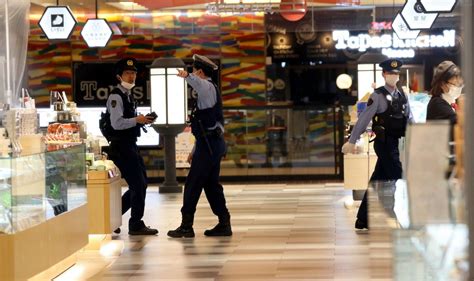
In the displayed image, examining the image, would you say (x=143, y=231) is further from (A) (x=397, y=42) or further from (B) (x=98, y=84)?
(A) (x=397, y=42)

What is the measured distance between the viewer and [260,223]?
12.3m

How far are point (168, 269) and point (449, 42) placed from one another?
39.5 feet

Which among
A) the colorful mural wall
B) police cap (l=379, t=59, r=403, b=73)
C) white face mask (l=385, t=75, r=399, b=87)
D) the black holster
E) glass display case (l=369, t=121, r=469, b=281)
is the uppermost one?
the colorful mural wall

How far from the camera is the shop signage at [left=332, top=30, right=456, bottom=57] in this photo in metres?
19.5

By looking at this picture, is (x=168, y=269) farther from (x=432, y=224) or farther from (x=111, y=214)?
(x=432, y=224)

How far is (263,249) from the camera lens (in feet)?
33.0

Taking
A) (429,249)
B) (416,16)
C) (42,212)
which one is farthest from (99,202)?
(416,16)

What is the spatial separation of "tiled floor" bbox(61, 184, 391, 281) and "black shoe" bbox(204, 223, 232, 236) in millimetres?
86

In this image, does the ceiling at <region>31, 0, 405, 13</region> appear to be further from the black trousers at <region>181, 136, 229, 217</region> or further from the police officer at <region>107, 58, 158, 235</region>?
the black trousers at <region>181, 136, 229, 217</region>

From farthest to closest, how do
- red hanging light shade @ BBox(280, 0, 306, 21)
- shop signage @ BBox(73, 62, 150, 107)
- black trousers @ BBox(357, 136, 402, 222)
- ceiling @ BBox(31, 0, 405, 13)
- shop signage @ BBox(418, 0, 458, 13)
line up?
1. shop signage @ BBox(73, 62, 150, 107)
2. ceiling @ BBox(31, 0, 405, 13)
3. red hanging light shade @ BBox(280, 0, 306, 21)
4. shop signage @ BBox(418, 0, 458, 13)
5. black trousers @ BBox(357, 136, 402, 222)

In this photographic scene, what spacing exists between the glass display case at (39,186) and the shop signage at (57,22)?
6.86 meters

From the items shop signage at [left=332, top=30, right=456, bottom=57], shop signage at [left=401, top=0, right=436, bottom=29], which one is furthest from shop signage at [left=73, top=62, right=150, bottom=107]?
shop signage at [left=401, top=0, right=436, bottom=29]

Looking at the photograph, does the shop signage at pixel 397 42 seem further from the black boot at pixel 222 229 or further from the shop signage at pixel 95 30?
the black boot at pixel 222 229

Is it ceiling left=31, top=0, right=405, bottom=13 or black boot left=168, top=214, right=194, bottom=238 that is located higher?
ceiling left=31, top=0, right=405, bottom=13
